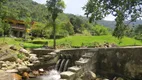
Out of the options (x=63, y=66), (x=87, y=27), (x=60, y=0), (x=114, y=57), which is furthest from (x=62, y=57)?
(x=87, y=27)

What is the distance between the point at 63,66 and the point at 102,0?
5.65 meters

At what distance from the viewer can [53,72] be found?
14.1 m

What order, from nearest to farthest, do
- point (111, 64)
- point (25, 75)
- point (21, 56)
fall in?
point (111, 64) < point (25, 75) < point (21, 56)

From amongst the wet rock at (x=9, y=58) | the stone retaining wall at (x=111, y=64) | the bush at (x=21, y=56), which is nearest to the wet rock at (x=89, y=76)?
the stone retaining wall at (x=111, y=64)

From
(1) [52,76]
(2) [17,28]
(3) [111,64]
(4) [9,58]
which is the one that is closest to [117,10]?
(3) [111,64]

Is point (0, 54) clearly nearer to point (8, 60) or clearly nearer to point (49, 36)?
point (8, 60)

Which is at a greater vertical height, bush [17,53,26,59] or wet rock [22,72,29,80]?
bush [17,53,26,59]

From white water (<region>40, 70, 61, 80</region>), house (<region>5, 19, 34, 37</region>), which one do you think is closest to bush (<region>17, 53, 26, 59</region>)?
white water (<region>40, 70, 61, 80</region>)

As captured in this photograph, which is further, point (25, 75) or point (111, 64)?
point (25, 75)

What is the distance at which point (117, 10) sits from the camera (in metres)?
9.45

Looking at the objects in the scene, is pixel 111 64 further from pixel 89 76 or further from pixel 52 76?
pixel 52 76

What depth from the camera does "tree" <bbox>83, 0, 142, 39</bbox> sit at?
30.2 feet

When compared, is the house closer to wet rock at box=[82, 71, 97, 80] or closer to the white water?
the white water

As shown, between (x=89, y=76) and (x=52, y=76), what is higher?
(x=89, y=76)
